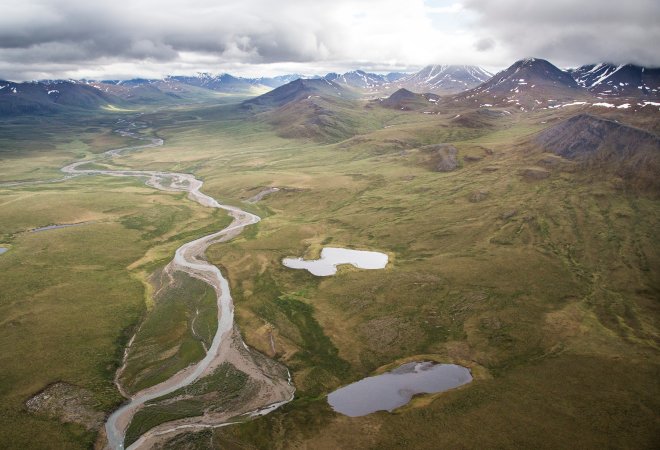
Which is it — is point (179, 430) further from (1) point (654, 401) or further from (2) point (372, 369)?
(1) point (654, 401)

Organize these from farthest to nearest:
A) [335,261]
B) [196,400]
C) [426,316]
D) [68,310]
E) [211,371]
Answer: [335,261], [68,310], [426,316], [211,371], [196,400]

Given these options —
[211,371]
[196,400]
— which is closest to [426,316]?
[211,371]

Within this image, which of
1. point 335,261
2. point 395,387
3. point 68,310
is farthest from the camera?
point 335,261

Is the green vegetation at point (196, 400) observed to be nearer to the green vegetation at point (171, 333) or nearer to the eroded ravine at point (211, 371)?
the eroded ravine at point (211, 371)

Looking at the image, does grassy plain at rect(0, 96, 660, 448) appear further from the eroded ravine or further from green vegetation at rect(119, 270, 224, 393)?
the eroded ravine

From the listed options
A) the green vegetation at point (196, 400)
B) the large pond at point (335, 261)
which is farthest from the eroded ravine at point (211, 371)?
the large pond at point (335, 261)

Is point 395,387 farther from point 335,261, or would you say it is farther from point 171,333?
point 335,261

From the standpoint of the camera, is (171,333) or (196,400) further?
(171,333)
